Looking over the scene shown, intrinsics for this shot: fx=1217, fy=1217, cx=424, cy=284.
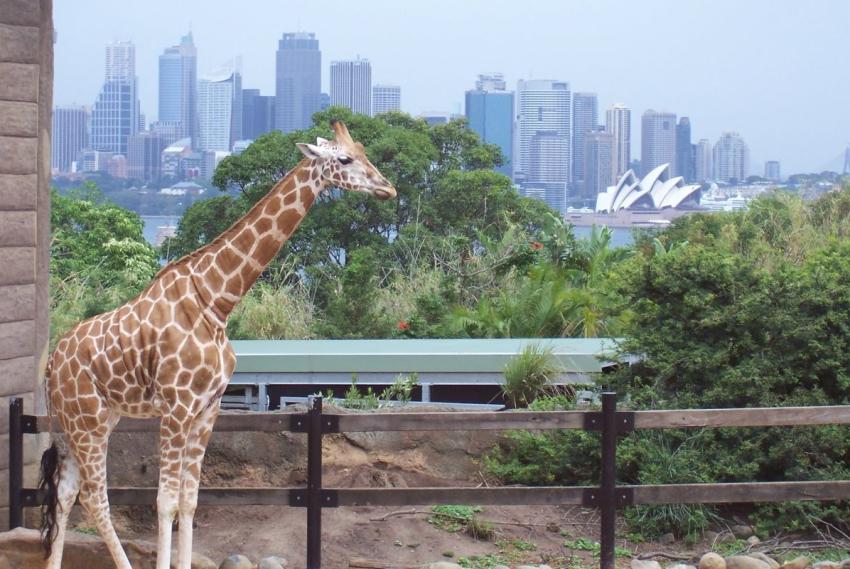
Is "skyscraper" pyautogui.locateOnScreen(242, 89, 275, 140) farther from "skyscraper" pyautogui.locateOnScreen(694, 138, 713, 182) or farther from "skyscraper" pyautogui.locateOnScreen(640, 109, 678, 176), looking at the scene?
"skyscraper" pyautogui.locateOnScreen(694, 138, 713, 182)

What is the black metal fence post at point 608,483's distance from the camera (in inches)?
263

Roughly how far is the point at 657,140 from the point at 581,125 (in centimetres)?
679

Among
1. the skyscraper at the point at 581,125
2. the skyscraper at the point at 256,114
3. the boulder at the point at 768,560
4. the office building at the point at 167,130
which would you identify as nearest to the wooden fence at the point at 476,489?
the boulder at the point at 768,560

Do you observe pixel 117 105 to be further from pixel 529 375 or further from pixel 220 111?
pixel 529 375

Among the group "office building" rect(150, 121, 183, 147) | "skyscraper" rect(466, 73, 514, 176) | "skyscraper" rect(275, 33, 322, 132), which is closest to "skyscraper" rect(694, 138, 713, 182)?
"skyscraper" rect(466, 73, 514, 176)

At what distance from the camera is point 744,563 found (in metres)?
6.94

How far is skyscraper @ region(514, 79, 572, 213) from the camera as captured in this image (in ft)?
259

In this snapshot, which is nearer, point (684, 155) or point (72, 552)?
point (72, 552)

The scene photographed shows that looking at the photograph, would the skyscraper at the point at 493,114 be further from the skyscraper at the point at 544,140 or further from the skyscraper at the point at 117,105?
the skyscraper at the point at 117,105

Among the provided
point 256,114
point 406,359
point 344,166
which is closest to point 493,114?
point 256,114

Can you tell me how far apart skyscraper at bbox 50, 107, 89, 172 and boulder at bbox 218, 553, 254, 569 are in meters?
72.3

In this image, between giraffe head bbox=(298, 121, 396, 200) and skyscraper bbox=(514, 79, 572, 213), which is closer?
giraffe head bbox=(298, 121, 396, 200)

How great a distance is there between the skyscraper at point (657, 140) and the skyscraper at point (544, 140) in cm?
764

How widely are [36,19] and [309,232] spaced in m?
18.1
